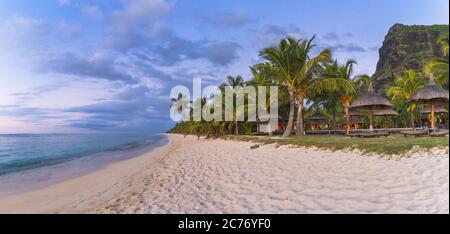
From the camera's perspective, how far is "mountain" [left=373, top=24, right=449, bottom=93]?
527 cm

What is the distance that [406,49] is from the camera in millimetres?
10852

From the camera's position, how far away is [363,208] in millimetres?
3619

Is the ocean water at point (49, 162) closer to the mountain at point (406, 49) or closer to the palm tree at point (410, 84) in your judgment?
the mountain at point (406, 49)

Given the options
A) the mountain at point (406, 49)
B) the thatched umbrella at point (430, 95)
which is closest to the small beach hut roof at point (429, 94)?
the thatched umbrella at point (430, 95)

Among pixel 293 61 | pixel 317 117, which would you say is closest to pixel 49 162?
pixel 293 61

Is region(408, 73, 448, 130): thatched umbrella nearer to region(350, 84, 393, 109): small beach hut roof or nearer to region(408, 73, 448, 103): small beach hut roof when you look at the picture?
region(408, 73, 448, 103): small beach hut roof

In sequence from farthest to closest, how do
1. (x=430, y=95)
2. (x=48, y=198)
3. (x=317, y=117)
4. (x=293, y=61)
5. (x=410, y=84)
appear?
(x=317, y=117) < (x=410, y=84) < (x=293, y=61) < (x=430, y=95) < (x=48, y=198)

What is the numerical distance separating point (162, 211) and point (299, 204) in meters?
2.24

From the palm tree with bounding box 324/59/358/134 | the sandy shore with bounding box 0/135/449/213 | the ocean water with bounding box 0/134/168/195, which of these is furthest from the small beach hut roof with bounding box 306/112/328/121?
the sandy shore with bounding box 0/135/449/213

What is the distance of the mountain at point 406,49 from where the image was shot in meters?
5.27

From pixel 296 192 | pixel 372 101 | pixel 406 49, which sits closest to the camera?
pixel 296 192

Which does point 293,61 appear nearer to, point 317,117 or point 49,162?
point 317,117
